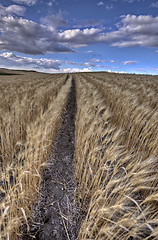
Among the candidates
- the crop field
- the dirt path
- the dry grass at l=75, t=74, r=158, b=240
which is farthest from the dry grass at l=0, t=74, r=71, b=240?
the dry grass at l=75, t=74, r=158, b=240

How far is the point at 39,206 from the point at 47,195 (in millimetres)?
134

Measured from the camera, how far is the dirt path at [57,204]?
1107mm

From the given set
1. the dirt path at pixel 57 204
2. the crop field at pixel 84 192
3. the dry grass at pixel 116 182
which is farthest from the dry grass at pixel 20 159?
the dry grass at pixel 116 182

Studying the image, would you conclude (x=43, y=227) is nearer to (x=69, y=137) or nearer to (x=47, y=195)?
(x=47, y=195)

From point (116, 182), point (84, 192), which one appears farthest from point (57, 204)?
point (116, 182)

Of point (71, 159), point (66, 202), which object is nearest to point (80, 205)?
point (66, 202)

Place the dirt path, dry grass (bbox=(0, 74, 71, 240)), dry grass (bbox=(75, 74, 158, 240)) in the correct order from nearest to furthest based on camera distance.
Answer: dry grass (bbox=(75, 74, 158, 240))
dry grass (bbox=(0, 74, 71, 240))
the dirt path

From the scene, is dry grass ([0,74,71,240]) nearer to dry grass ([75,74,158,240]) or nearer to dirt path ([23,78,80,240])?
dirt path ([23,78,80,240])

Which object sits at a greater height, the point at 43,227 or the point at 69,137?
the point at 69,137

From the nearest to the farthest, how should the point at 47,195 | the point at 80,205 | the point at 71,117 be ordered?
1. the point at 80,205
2. the point at 47,195
3. the point at 71,117

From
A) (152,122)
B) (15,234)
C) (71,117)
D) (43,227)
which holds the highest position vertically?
(152,122)

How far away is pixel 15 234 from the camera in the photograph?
38.8 inches

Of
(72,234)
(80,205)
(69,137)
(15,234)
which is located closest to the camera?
(15,234)

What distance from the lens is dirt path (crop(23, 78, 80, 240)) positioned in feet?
3.63
